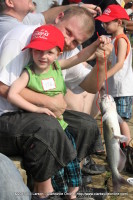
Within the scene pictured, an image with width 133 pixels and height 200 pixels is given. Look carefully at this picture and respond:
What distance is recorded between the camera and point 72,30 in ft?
11.0

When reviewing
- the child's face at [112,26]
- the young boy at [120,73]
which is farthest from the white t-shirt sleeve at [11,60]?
the child's face at [112,26]

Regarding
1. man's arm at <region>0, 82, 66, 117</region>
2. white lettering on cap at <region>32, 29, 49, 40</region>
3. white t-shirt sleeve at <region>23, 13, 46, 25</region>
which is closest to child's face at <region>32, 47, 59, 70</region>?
white lettering on cap at <region>32, 29, 49, 40</region>

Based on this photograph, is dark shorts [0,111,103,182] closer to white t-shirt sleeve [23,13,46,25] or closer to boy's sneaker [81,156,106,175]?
boy's sneaker [81,156,106,175]

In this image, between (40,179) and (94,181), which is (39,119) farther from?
(94,181)

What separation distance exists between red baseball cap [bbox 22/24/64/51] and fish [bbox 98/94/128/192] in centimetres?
57

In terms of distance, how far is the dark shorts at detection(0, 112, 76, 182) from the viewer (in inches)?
113

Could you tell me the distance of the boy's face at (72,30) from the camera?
3.37m

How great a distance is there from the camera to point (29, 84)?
3.05m

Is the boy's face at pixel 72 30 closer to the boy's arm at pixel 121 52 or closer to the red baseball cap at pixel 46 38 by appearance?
the red baseball cap at pixel 46 38

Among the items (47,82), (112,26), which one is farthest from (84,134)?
(112,26)

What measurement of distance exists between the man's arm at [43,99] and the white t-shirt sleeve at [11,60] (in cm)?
7

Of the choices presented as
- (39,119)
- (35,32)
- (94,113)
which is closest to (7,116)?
(39,119)

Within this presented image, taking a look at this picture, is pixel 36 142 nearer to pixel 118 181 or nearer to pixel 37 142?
pixel 37 142

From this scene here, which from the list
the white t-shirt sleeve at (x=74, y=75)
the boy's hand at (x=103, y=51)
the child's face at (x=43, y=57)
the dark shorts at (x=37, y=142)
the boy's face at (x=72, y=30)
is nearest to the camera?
the dark shorts at (x=37, y=142)
